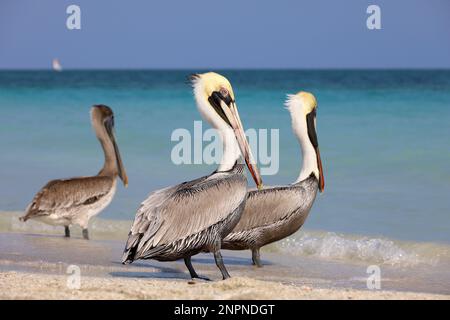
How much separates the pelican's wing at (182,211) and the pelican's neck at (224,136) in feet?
0.69

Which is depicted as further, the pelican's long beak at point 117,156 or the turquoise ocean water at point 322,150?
the turquoise ocean water at point 322,150

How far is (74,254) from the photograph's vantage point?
27.8 ft

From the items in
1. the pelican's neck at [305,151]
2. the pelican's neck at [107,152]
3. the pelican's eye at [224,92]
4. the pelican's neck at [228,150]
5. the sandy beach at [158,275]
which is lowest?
the sandy beach at [158,275]

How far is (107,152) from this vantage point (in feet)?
33.6

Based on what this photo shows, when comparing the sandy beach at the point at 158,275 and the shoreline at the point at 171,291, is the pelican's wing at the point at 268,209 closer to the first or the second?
the sandy beach at the point at 158,275

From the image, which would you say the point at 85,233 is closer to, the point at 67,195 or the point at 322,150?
the point at 67,195

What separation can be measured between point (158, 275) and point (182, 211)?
1.02m

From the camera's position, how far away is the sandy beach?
6.03 meters

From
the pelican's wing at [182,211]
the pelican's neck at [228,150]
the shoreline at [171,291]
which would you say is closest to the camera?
the shoreline at [171,291]

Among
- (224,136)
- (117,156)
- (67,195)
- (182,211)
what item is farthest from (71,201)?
(182,211)

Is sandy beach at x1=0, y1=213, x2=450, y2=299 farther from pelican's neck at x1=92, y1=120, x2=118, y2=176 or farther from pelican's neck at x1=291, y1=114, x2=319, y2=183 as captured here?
pelican's neck at x1=291, y1=114, x2=319, y2=183

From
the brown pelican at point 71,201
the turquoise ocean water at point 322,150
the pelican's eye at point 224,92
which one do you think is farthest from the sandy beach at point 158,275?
the pelican's eye at point 224,92

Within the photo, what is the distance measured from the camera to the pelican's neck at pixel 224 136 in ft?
23.3

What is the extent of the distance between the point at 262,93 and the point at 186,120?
35.8 feet
